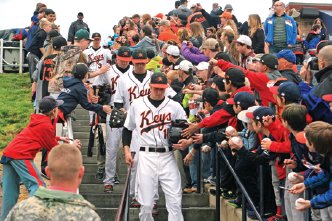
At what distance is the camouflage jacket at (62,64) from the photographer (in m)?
7.43

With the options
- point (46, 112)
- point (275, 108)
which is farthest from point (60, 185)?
point (275, 108)

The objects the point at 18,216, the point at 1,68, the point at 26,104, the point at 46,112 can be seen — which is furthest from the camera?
the point at 1,68

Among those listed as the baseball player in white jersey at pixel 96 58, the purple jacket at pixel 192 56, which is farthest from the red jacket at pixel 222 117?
the baseball player in white jersey at pixel 96 58

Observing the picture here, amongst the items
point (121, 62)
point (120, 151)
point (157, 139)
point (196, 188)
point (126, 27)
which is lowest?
point (196, 188)

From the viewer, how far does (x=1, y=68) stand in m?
19.0

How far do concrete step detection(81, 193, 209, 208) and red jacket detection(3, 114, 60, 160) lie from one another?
209 centimetres

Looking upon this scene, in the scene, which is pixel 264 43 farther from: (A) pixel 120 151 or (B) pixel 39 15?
(B) pixel 39 15

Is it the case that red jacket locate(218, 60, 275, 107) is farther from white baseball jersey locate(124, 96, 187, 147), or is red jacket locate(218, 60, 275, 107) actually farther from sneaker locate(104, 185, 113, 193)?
sneaker locate(104, 185, 113, 193)

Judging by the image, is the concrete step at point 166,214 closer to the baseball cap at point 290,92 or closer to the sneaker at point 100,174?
→ the sneaker at point 100,174

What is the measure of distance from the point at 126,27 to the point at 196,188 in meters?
9.30

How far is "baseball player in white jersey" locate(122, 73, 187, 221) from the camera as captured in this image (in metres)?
5.77

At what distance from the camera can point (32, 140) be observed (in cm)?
555

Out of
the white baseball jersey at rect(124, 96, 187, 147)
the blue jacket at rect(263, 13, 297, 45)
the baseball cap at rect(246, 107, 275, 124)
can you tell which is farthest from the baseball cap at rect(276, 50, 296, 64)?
the blue jacket at rect(263, 13, 297, 45)

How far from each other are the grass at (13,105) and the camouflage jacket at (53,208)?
30.9 feet
